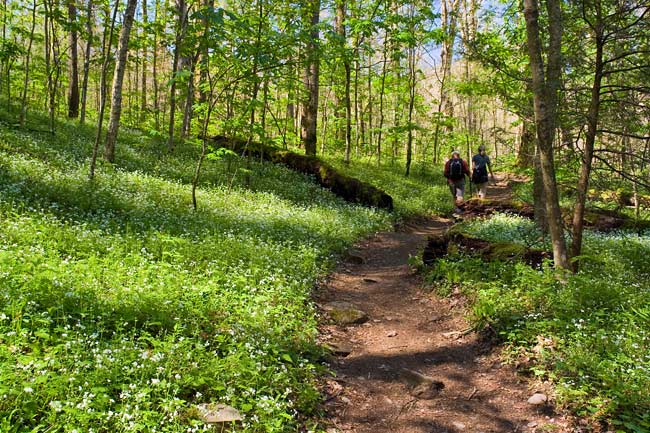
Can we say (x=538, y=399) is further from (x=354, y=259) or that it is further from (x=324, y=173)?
(x=324, y=173)

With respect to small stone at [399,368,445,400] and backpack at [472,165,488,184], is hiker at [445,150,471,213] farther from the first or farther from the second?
small stone at [399,368,445,400]

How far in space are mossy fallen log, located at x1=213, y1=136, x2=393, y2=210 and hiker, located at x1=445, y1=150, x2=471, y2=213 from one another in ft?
10.4

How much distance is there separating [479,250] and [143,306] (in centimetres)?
708

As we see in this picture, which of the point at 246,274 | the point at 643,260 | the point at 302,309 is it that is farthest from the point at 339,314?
the point at 643,260

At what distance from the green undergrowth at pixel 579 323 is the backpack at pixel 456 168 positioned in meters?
8.98

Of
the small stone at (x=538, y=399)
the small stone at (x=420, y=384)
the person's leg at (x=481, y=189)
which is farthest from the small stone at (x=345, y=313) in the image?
the person's leg at (x=481, y=189)

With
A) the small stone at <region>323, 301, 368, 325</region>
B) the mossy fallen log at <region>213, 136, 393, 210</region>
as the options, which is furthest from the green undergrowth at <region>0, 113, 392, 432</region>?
the mossy fallen log at <region>213, 136, 393, 210</region>

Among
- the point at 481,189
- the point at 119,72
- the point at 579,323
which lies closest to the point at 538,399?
the point at 579,323

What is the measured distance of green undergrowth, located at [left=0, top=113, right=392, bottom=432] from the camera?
360 centimetres

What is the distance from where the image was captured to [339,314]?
7289 mm

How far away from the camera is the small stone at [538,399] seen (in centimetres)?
474

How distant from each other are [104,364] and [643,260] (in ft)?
34.9

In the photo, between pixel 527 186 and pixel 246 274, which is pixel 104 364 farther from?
pixel 527 186

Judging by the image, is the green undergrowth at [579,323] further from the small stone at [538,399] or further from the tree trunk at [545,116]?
the tree trunk at [545,116]
